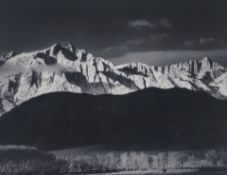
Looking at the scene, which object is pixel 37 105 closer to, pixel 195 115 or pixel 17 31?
pixel 195 115

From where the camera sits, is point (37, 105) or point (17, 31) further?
point (37, 105)

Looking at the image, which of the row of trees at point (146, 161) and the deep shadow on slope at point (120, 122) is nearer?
the row of trees at point (146, 161)

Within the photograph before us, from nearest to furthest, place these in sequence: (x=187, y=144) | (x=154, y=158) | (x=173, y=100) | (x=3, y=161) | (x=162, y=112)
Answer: (x=3, y=161)
(x=154, y=158)
(x=187, y=144)
(x=162, y=112)
(x=173, y=100)

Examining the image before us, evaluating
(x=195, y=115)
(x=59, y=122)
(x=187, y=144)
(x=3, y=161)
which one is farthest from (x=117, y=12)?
(x=195, y=115)

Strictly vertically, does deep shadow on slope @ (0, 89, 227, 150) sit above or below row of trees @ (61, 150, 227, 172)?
above

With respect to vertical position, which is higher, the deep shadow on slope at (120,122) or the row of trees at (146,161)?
the deep shadow on slope at (120,122)

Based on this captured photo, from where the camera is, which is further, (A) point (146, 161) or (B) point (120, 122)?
(B) point (120, 122)

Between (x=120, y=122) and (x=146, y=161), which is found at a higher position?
(x=120, y=122)

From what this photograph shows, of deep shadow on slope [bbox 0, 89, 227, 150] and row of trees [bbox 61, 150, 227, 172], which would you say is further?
deep shadow on slope [bbox 0, 89, 227, 150]
